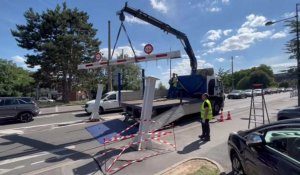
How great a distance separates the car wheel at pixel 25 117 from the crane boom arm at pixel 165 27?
958cm

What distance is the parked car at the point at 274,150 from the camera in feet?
12.7

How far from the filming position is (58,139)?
12500 mm

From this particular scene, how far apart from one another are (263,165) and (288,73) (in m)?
27.3

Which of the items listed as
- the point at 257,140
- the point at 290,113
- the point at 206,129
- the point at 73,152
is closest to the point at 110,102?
the point at 73,152

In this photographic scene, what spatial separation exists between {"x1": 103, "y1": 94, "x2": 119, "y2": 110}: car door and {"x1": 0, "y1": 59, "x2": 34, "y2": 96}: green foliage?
84.9ft

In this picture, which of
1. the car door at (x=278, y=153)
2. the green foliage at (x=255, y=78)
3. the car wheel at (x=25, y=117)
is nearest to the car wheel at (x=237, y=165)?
the car door at (x=278, y=153)

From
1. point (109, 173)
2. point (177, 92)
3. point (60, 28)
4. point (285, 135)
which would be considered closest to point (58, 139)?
point (109, 173)

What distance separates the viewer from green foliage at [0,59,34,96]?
4306 cm

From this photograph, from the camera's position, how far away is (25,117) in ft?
63.7

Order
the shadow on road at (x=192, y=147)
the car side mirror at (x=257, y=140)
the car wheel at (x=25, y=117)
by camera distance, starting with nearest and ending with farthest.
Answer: the car side mirror at (x=257, y=140) → the shadow on road at (x=192, y=147) → the car wheel at (x=25, y=117)

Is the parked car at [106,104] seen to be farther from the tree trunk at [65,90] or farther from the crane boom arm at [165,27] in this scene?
the tree trunk at [65,90]

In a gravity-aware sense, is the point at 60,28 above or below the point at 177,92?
above

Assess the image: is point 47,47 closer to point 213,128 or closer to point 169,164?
point 213,128

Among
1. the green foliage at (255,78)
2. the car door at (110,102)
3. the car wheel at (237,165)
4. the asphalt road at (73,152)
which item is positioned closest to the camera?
the car wheel at (237,165)
